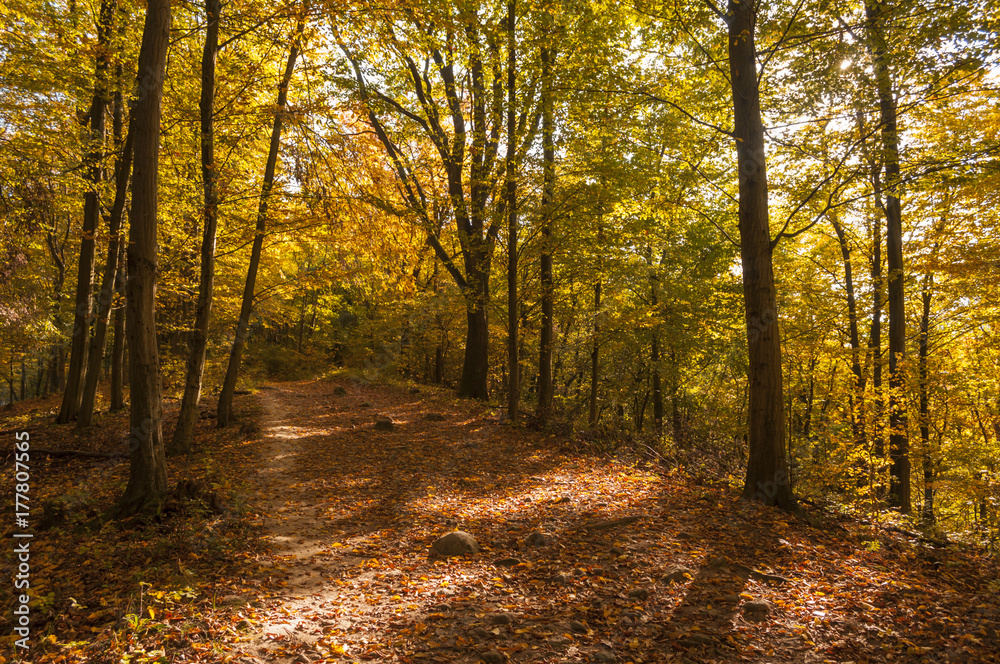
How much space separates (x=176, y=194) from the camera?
36.9ft

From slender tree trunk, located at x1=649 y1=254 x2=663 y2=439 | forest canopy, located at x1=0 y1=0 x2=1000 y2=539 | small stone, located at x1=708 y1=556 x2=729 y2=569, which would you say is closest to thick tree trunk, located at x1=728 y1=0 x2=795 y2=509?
forest canopy, located at x1=0 y1=0 x2=1000 y2=539

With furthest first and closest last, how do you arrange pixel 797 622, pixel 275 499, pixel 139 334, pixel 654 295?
pixel 654 295 < pixel 275 499 < pixel 139 334 < pixel 797 622

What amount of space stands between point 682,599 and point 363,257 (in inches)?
375

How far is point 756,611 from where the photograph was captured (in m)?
4.13

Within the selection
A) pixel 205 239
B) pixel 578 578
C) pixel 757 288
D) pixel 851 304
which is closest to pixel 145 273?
pixel 205 239

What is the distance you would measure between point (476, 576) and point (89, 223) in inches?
449

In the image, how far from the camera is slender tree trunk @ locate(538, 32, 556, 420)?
382 inches

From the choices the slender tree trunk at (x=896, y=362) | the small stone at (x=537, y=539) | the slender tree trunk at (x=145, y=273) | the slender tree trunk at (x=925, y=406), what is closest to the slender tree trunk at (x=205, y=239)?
the slender tree trunk at (x=145, y=273)

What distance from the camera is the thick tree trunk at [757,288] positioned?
671 centimetres

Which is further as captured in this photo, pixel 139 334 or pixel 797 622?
pixel 139 334

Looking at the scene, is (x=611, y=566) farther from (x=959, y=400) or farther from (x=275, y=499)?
(x=959, y=400)

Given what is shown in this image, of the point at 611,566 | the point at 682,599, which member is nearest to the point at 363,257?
the point at 611,566

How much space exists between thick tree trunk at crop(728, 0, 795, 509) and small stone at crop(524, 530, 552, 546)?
322cm

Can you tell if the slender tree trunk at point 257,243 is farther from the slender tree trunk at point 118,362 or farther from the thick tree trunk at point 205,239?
the slender tree trunk at point 118,362
